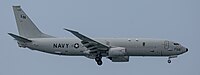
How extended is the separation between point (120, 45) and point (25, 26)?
12.3m

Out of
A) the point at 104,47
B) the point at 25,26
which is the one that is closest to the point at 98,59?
the point at 104,47

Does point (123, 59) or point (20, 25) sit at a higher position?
point (20, 25)

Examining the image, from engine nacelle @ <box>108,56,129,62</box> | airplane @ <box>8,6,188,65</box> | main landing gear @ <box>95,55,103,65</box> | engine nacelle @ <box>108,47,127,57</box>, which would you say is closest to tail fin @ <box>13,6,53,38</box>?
airplane @ <box>8,6,188,65</box>

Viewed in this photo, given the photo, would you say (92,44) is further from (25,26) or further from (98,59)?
(25,26)

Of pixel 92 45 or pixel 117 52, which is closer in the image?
pixel 117 52

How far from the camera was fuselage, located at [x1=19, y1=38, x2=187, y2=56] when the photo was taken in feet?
204

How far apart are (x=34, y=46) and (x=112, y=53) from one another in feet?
29.8

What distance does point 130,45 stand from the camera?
204ft

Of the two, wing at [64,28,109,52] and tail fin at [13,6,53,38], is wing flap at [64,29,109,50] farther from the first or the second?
tail fin at [13,6,53,38]

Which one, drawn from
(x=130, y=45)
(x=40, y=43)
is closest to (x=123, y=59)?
(x=130, y=45)

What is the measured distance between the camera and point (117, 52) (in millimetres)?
60750

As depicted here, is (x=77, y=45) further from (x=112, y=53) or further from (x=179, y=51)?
(x=179, y=51)

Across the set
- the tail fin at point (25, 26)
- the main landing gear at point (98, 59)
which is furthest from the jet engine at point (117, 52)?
the tail fin at point (25, 26)

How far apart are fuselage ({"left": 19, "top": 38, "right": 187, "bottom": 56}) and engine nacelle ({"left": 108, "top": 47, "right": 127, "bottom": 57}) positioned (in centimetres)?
112
